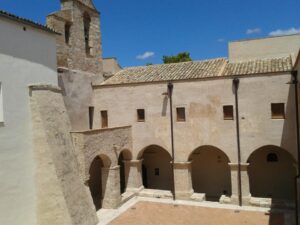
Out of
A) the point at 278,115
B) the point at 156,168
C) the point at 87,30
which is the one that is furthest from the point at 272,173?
the point at 87,30

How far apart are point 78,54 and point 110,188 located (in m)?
8.02

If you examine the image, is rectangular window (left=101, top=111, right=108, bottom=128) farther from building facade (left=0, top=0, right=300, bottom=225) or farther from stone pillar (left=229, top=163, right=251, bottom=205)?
stone pillar (left=229, top=163, right=251, bottom=205)

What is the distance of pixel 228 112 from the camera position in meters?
17.6

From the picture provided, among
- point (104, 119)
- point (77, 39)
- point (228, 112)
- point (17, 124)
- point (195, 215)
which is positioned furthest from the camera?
point (104, 119)

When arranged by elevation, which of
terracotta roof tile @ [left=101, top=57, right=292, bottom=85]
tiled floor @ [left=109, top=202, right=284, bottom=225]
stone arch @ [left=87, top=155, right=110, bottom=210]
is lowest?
tiled floor @ [left=109, top=202, right=284, bottom=225]

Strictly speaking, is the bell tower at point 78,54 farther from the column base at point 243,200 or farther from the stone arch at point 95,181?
the column base at point 243,200

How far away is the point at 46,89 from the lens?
13484 mm

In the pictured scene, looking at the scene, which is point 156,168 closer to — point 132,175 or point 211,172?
point 132,175

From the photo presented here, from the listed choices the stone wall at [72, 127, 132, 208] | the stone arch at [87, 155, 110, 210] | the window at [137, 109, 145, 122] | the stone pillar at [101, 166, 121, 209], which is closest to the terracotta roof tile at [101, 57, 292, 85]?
the window at [137, 109, 145, 122]

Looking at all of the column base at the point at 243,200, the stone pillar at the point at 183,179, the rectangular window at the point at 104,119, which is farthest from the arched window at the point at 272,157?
the rectangular window at the point at 104,119

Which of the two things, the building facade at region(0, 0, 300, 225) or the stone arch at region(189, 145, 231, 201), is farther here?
the stone arch at region(189, 145, 231, 201)

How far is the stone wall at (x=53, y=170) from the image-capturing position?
12.3m

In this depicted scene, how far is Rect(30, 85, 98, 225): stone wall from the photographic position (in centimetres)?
1233

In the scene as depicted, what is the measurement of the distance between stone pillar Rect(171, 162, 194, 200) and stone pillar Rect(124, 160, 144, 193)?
253 centimetres
